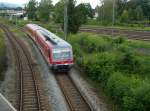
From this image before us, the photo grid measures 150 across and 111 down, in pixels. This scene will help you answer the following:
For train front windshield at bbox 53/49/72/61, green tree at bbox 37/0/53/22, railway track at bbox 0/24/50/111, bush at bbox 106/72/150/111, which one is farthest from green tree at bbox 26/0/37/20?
bush at bbox 106/72/150/111

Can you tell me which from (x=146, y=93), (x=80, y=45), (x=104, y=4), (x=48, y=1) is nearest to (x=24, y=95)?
(x=146, y=93)

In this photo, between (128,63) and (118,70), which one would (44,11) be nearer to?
(128,63)

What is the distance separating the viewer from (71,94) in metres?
24.6

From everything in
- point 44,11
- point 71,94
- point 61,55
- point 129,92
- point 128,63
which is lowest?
point 71,94

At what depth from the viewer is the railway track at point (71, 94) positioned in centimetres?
2177

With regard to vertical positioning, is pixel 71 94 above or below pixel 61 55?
below

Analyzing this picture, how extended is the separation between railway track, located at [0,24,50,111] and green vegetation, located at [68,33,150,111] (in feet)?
14.6

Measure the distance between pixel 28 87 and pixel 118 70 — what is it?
7059 mm

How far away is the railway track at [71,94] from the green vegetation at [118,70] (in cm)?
183

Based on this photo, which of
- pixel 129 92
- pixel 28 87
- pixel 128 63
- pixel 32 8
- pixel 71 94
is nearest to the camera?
pixel 129 92

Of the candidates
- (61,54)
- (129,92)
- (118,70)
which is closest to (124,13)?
(61,54)

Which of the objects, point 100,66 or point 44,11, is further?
point 44,11

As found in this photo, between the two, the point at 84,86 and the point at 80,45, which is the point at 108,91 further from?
the point at 80,45

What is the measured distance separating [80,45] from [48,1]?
139ft
